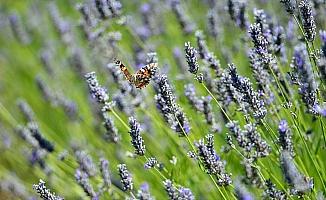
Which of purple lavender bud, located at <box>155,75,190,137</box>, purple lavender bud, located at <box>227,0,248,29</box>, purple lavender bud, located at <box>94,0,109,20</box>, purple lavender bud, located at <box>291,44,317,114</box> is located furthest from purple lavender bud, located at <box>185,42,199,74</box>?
purple lavender bud, located at <box>94,0,109,20</box>

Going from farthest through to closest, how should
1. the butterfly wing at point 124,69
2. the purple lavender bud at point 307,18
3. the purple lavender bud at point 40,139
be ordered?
the purple lavender bud at point 40,139 < the butterfly wing at point 124,69 < the purple lavender bud at point 307,18

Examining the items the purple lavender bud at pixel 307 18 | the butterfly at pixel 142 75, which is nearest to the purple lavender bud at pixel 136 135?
the butterfly at pixel 142 75

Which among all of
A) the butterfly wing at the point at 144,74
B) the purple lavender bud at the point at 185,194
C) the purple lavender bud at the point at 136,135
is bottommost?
the purple lavender bud at the point at 185,194

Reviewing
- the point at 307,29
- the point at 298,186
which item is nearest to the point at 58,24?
the point at 307,29

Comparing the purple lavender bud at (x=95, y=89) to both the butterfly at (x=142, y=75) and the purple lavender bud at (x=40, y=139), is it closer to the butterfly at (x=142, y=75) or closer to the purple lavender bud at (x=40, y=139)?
the butterfly at (x=142, y=75)

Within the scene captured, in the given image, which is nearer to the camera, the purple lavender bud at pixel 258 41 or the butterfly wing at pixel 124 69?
Answer: the purple lavender bud at pixel 258 41

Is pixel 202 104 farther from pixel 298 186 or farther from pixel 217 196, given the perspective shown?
pixel 298 186

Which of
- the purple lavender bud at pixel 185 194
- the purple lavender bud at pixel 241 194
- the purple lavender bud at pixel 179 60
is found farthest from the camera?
the purple lavender bud at pixel 179 60
